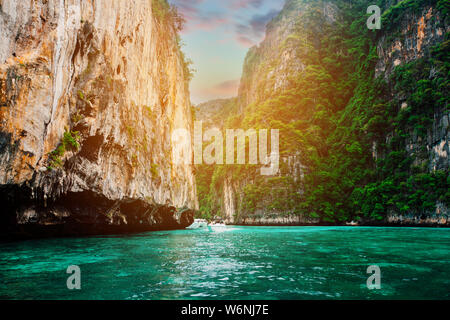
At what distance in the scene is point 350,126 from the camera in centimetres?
6475

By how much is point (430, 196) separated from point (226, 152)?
161ft

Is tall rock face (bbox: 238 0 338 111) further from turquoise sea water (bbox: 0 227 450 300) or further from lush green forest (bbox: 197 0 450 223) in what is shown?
turquoise sea water (bbox: 0 227 450 300)

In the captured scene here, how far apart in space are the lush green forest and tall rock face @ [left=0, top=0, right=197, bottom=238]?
37.3 metres

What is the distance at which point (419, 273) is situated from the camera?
7.41 metres

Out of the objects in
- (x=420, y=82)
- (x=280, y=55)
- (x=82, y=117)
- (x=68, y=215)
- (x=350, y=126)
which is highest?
(x=280, y=55)

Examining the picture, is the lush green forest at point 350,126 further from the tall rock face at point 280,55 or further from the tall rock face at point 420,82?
the tall rock face at point 280,55

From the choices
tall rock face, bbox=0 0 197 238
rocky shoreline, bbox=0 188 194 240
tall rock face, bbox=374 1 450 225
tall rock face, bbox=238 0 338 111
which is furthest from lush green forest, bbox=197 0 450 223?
rocky shoreline, bbox=0 188 194 240

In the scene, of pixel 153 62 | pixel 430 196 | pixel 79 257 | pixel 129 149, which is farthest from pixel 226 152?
pixel 79 257

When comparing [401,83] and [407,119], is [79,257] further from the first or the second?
[401,83]

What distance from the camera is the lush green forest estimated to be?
45.3 m

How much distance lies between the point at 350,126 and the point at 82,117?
6169cm

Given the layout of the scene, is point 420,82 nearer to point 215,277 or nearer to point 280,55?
point 280,55

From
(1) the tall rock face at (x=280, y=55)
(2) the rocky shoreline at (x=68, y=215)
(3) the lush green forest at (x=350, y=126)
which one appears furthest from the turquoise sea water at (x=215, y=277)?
(1) the tall rock face at (x=280, y=55)

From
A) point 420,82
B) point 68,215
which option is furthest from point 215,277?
point 420,82
